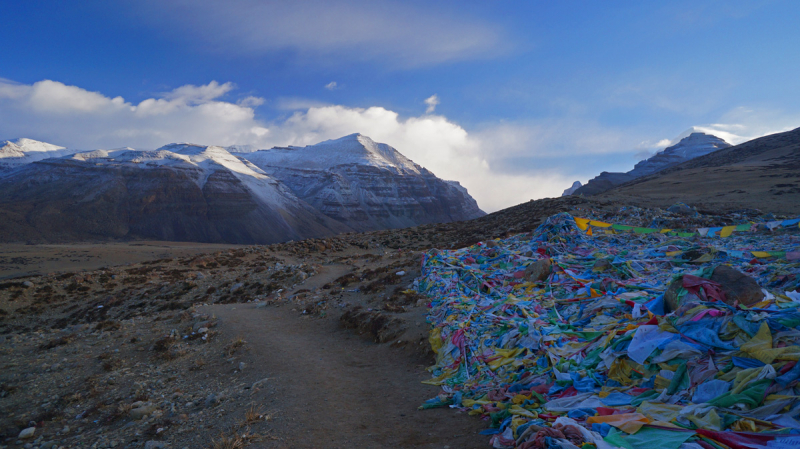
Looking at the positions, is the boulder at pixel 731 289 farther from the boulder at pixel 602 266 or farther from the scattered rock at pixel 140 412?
the scattered rock at pixel 140 412

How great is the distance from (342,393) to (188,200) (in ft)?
356

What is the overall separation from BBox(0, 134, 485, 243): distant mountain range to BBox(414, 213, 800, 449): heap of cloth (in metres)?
91.1

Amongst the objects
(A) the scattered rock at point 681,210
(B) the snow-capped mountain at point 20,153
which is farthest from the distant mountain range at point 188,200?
(A) the scattered rock at point 681,210

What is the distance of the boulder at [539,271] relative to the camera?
10.0m

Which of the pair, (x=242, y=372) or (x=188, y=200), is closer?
(x=242, y=372)

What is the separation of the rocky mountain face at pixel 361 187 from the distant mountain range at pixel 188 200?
0.58 meters

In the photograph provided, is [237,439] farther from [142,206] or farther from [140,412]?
[142,206]

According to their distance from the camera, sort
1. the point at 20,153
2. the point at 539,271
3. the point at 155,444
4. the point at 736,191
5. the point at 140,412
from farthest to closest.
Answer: the point at 20,153, the point at 736,191, the point at 539,271, the point at 140,412, the point at 155,444

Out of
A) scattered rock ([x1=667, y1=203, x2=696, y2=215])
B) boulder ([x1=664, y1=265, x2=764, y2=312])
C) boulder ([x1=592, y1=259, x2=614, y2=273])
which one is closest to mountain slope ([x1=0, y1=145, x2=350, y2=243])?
scattered rock ([x1=667, y1=203, x2=696, y2=215])

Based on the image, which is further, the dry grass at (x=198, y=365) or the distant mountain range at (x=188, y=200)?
the distant mountain range at (x=188, y=200)

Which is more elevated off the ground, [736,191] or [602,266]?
[736,191]

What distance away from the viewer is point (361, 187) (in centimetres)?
15462

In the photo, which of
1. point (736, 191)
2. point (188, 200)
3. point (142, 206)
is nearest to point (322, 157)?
point (188, 200)

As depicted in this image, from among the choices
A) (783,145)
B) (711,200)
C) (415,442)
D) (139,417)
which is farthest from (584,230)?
(783,145)
